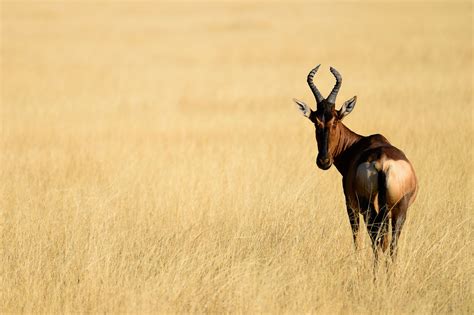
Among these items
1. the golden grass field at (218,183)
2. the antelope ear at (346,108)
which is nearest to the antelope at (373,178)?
the antelope ear at (346,108)

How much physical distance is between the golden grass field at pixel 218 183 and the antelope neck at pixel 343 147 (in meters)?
0.75

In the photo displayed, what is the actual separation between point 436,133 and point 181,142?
5281 millimetres

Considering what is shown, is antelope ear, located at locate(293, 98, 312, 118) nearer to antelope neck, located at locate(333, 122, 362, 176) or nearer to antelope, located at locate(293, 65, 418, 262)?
antelope, located at locate(293, 65, 418, 262)

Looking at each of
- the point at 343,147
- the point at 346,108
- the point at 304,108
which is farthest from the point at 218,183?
the point at 346,108

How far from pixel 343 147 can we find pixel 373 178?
129cm

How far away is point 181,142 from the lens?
1515cm

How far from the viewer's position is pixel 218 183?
36.0ft

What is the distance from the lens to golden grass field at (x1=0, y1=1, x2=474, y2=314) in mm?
6508

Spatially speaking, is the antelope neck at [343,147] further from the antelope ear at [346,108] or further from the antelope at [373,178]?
the antelope ear at [346,108]

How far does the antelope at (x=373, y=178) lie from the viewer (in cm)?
643

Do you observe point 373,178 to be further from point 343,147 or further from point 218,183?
point 218,183

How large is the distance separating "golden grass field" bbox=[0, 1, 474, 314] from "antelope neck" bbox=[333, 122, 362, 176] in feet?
2.46

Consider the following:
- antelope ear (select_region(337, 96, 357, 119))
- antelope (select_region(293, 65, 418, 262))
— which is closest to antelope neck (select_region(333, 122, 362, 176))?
antelope (select_region(293, 65, 418, 262))

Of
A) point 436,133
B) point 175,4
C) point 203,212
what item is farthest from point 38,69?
point 175,4
